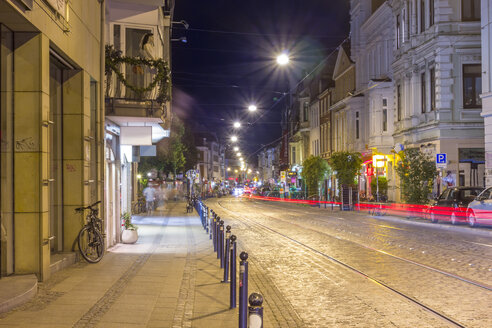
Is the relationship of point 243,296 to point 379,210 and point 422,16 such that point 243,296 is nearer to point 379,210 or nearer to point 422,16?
point 379,210

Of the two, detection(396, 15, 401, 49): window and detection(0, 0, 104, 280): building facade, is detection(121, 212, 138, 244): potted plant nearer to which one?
detection(0, 0, 104, 280): building facade

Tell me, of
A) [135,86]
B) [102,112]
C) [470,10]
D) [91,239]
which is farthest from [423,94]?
[91,239]

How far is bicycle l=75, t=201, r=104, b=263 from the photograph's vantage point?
1272 cm

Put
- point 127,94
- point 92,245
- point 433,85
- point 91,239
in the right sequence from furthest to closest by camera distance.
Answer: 1. point 433,85
2. point 127,94
3. point 91,239
4. point 92,245

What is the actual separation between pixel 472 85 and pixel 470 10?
163 inches

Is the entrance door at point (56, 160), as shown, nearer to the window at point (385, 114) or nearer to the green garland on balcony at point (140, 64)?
the green garland on balcony at point (140, 64)

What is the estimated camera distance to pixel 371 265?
13.3 metres

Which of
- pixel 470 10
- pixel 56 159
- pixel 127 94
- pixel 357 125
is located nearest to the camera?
pixel 56 159

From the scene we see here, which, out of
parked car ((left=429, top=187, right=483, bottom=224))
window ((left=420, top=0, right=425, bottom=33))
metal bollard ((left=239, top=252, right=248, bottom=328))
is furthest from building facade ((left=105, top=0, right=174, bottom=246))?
window ((left=420, top=0, right=425, bottom=33))

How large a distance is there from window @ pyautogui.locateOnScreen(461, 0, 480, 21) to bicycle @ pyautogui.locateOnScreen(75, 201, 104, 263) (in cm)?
2701

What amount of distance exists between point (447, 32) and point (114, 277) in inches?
1086

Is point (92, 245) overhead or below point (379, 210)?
overhead

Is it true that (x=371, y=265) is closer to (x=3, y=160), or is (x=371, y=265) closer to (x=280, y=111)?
(x=3, y=160)

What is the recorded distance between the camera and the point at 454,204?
86.6ft
